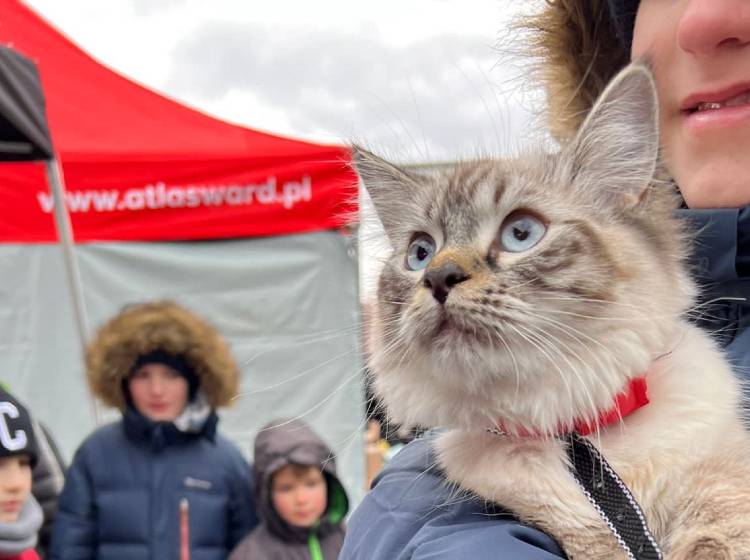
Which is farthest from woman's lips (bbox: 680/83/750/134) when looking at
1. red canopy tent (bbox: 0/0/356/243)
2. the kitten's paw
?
red canopy tent (bbox: 0/0/356/243)

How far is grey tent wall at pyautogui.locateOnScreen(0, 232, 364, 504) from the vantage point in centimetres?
461

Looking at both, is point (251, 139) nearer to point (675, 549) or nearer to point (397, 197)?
point (397, 197)

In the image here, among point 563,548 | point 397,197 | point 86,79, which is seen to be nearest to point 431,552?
point 563,548

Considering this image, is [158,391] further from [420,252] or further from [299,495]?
[420,252]

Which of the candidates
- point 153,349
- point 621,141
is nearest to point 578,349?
point 621,141

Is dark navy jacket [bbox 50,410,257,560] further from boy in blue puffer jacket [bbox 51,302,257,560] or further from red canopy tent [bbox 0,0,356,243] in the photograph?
red canopy tent [bbox 0,0,356,243]

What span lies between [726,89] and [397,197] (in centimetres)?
69

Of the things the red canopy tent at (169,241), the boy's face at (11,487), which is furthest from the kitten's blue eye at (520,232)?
the red canopy tent at (169,241)

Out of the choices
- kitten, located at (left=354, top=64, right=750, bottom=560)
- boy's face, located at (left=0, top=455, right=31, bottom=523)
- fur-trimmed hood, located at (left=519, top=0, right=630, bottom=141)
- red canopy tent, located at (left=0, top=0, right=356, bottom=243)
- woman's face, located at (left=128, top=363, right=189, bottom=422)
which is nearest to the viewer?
kitten, located at (left=354, top=64, right=750, bottom=560)

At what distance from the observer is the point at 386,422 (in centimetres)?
148

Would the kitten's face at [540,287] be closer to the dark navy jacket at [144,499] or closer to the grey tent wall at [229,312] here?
the dark navy jacket at [144,499]

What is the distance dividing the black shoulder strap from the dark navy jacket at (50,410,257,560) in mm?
2466

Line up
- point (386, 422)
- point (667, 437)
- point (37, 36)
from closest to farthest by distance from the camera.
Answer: point (667, 437) < point (386, 422) < point (37, 36)

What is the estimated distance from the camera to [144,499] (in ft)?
10.4
